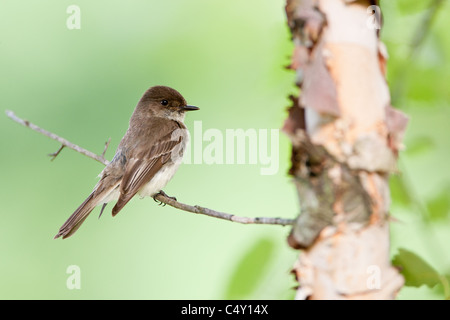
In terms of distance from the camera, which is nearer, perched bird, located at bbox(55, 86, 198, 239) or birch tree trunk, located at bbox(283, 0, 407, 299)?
birch tree trunk, located at bbox(283, 0, 407, 299)

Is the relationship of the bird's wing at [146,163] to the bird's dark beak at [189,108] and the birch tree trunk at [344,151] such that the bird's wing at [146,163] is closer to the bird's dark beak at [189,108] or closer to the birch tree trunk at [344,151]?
the bird's dark beak at [189,108]

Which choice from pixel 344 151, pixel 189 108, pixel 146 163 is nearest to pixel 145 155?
pixel 146 163

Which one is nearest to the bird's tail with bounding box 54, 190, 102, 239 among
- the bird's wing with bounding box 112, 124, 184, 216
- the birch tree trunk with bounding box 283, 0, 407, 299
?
the bird's wing with bounding box 112, 124, 184, 216

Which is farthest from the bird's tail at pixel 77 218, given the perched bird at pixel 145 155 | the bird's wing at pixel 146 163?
the bird's wing at pixel 146 163

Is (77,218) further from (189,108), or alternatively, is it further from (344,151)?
(344,151)

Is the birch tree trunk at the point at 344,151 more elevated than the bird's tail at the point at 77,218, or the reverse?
the birch tree trunk at the point at 344,151

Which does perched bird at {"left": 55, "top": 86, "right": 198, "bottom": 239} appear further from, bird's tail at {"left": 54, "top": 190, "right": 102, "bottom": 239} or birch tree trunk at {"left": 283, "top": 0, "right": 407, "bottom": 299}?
birch tree trunk at {"left": 283, "top": 0, "right": 407, "bottom": 299}

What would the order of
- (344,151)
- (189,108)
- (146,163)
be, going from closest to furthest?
(344,151), (146,163), (189,108)

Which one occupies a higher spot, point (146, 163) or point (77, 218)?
point (146, 163)
